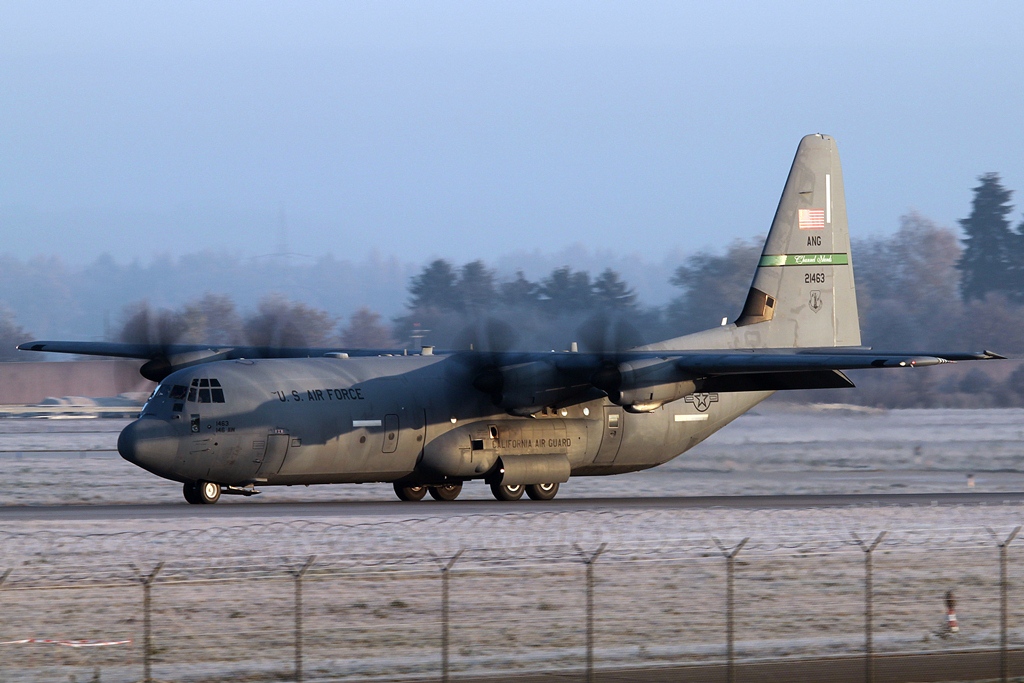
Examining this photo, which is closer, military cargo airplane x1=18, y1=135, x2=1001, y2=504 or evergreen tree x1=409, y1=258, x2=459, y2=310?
military cargo airplane x1=18, y1=135, x2=1001, y2=504

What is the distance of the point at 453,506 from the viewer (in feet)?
90.9

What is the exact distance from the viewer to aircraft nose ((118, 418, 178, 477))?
25.1 metres

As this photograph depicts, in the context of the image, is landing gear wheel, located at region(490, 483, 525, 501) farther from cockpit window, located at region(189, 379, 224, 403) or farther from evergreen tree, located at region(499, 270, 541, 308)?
evergreen tree, located at region(499, 270, 541, 308)

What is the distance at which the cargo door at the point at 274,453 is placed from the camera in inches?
1037

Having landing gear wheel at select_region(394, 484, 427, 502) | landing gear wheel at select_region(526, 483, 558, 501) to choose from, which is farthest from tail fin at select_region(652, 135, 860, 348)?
landing gear wheel at select_region(394, 484, 427, 502)

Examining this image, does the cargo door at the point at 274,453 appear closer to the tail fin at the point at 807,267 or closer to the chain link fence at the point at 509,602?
the chain link fence at the point at 509,602

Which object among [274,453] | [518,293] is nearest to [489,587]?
[274,453]

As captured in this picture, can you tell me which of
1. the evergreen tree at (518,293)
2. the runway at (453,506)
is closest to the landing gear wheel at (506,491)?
the runway at (453,506)

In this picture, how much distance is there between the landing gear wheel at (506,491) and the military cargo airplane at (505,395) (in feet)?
0.12

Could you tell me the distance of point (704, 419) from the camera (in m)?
31.9

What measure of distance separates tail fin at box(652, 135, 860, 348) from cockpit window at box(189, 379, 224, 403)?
1371cm

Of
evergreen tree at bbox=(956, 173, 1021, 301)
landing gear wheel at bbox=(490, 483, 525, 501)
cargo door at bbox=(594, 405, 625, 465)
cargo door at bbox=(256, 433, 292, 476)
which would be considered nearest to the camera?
cargo door at bbox=(256, 433, 292, 476)

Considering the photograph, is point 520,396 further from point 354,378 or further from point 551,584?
point 551,584

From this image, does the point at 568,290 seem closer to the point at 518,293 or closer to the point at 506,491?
the point at 518,293
